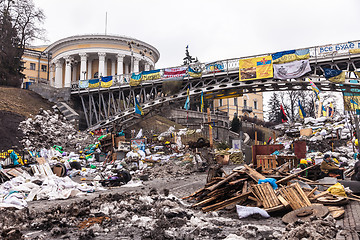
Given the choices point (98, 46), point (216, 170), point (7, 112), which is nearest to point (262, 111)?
point (98, 46)

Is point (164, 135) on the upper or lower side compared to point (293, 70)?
lower

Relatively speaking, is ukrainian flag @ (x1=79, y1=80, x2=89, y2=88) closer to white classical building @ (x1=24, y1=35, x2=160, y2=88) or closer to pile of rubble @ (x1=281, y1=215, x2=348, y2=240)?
white classical building @ (x1=24, y1=35, x2=160, y2=88)

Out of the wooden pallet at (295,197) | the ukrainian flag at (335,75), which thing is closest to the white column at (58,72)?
the ukrainian flag at (335,75)

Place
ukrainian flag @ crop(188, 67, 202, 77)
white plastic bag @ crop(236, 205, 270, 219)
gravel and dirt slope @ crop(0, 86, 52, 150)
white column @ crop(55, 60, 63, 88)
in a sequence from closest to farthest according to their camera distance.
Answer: white plastic bag @ crop(236, 205, 270, 219) < gravel and dirt slope @ crop(0, 86, 52, 150) < ukrainian flag @ crop(188, 67, 202, 77) < white column @ crop(55, 60, 63, 88)

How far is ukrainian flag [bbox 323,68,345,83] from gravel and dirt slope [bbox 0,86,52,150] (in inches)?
988

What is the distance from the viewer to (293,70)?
25.7 metres

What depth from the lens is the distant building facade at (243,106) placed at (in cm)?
6594

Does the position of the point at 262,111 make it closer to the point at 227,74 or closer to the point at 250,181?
the point at 227,74

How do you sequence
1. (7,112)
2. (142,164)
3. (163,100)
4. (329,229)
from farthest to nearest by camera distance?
1. (163,100)
2. (7,112)
3. (142,164)
4. (329,229)

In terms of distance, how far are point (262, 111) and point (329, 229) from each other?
70598 millimetres

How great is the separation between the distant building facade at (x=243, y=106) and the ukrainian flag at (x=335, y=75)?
40159mm

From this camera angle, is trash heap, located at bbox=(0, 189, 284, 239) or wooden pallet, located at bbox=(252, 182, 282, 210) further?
wooden pallet, located at bbox=(252, 182, 282, 210)

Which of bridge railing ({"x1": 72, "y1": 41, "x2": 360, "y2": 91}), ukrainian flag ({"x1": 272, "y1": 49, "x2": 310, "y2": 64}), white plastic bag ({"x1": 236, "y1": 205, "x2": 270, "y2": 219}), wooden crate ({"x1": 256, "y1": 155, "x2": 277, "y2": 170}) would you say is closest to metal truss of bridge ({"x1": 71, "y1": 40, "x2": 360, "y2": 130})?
bridge railing ({"x1": 72, "y1": 41, "x2": 360, "y2": 91})

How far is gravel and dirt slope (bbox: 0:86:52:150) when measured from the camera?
24.4 m
